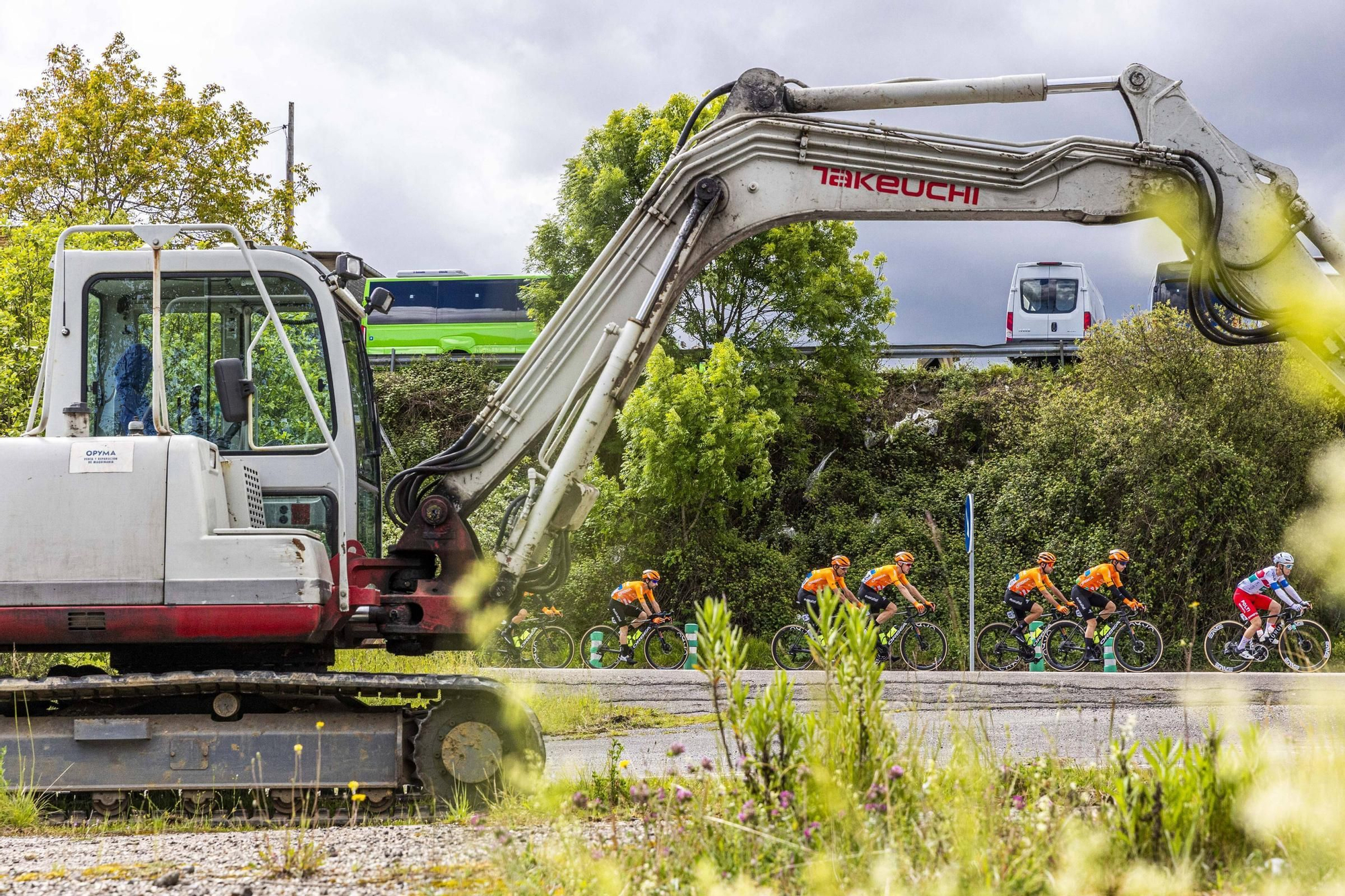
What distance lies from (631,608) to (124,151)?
12.3 meters

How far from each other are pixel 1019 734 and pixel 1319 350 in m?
3.47

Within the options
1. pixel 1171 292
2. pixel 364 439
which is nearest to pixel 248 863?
pixel 364 439

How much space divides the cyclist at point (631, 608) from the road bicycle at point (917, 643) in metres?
3.82

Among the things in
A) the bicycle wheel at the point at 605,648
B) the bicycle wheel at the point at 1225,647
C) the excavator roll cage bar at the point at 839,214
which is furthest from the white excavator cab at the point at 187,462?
the bicycle wheel at the point at 1225,647

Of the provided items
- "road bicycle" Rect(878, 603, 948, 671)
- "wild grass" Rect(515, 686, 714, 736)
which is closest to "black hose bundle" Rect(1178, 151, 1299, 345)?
"wild grass" Rect(515, 686, 714, 736)

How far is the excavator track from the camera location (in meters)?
6.09

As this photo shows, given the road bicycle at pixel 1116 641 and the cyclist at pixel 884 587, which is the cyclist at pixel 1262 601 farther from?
the cyclist at pixel 884 587

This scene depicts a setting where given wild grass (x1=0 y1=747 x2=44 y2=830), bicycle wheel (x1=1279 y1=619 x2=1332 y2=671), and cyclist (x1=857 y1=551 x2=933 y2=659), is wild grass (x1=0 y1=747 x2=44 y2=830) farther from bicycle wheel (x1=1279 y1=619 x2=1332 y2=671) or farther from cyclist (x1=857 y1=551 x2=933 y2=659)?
bicycle wheel (x1=1279 y1=619 x2=1332 y2=671)

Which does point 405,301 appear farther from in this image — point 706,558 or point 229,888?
point 229,888

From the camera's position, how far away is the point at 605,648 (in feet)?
63.1

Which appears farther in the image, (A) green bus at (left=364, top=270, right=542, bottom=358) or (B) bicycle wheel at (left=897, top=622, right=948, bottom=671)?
(A) green bus at (left=364, top=270, right=542, bottom=358)

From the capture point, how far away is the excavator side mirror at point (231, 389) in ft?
19.5

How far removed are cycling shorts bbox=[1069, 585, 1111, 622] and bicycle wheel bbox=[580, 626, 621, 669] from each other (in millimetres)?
7191

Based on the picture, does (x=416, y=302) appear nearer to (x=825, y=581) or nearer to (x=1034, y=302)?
(x=1034, y=302)
